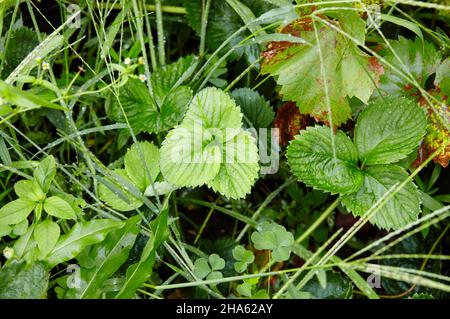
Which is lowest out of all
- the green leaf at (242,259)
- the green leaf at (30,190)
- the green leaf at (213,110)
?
the green leaf at (242,259)

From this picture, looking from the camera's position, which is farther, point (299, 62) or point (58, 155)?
point (58, 155)

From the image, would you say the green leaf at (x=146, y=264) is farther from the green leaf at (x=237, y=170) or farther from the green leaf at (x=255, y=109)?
the green leaf at (x=255, y=109)

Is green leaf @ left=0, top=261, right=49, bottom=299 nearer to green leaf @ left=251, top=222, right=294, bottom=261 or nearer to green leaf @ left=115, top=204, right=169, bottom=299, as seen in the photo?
green leaf @ left=115, top=204, right=169, bottom=299

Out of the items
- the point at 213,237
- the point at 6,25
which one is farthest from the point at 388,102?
the point at 6,25

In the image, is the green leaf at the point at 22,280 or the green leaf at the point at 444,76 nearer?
the green leaf at the point at 22,280

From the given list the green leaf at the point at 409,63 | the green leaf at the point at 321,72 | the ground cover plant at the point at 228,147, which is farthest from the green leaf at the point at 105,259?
the green leaf at the point at 409,63

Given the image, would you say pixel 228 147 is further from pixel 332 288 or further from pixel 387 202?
pixel 332 288

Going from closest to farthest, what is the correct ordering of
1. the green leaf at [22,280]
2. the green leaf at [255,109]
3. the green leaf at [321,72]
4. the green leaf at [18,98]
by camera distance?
the green leaf at [18,98] < the green leaf at [22,280] < the green leaf at [321,72] < the green leaf at [255,109]
